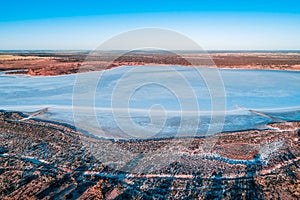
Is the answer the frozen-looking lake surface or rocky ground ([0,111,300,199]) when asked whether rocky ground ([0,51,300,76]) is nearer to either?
the frozen-looking lake surface

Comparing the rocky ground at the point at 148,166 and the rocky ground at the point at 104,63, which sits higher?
the rocky ground at the point at 104,63

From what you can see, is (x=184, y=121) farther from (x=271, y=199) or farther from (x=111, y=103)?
(x=271, y=199)

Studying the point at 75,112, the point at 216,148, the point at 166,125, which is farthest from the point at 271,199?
the point at 75,112

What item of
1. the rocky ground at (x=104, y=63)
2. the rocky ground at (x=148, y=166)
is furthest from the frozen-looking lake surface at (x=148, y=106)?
the rocky ground at (x=104, y=63)

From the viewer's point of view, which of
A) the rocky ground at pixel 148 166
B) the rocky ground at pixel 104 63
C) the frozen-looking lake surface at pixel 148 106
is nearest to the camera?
the rocky ground at pixel 148 166

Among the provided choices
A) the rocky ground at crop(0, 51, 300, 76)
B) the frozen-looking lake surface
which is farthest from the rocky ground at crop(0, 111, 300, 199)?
the rocky ground at crop(0, 51, 300, 76)

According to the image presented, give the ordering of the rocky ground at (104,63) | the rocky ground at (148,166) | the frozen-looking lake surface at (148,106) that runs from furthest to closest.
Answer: the rocky ground at (104,63)
the frozen-looking lake surface at (148,106)
the rocky ground at (148,166)

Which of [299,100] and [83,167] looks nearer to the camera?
[83,167]

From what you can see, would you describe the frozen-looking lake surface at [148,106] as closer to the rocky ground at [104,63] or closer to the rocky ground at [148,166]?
the rocky ground at [148,166]

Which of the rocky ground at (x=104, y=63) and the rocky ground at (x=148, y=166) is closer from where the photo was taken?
the rocky ground at (x=148, y=166)
